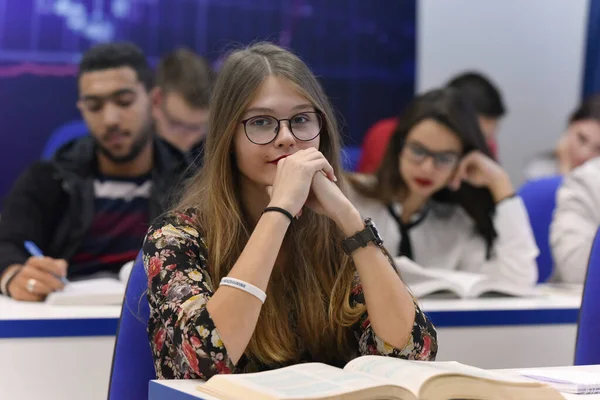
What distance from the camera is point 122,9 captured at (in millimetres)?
4500

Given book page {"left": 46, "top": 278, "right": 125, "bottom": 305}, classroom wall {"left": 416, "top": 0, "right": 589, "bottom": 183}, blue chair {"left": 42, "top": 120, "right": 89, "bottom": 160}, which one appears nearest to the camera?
book page {"left": 46, "top": 278, "right": 125, "bottom": 305}

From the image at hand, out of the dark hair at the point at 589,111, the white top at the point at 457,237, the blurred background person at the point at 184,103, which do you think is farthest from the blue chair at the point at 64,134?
the dark hair at the point at 589,111

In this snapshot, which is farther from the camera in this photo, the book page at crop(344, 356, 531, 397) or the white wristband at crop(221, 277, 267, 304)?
the white wristband at crop(221, 277, 267, 304)

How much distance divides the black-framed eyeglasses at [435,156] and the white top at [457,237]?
0.20 m

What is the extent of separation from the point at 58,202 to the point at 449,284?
1.21 metres

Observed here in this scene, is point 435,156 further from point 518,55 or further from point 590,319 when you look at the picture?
point 518,55

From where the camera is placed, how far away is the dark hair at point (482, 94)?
15.0 ft

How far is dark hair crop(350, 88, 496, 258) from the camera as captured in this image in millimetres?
3055

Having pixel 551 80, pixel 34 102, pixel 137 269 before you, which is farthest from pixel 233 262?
pixel 551 80

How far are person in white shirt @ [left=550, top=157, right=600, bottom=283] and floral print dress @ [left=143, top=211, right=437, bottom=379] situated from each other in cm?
159

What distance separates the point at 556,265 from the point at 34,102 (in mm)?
2489

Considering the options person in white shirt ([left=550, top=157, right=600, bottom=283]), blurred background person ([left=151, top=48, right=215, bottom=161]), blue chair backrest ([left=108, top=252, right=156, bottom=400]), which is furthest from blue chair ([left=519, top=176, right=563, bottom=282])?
blue chair backrest ([left=108, top=252, right=156, bottom=400])

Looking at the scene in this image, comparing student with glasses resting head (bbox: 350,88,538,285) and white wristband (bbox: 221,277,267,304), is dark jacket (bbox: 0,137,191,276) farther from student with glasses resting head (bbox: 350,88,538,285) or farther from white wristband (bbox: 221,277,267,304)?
white wristband (bbox: 221,277,267,304)

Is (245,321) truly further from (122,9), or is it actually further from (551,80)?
(551,80)
